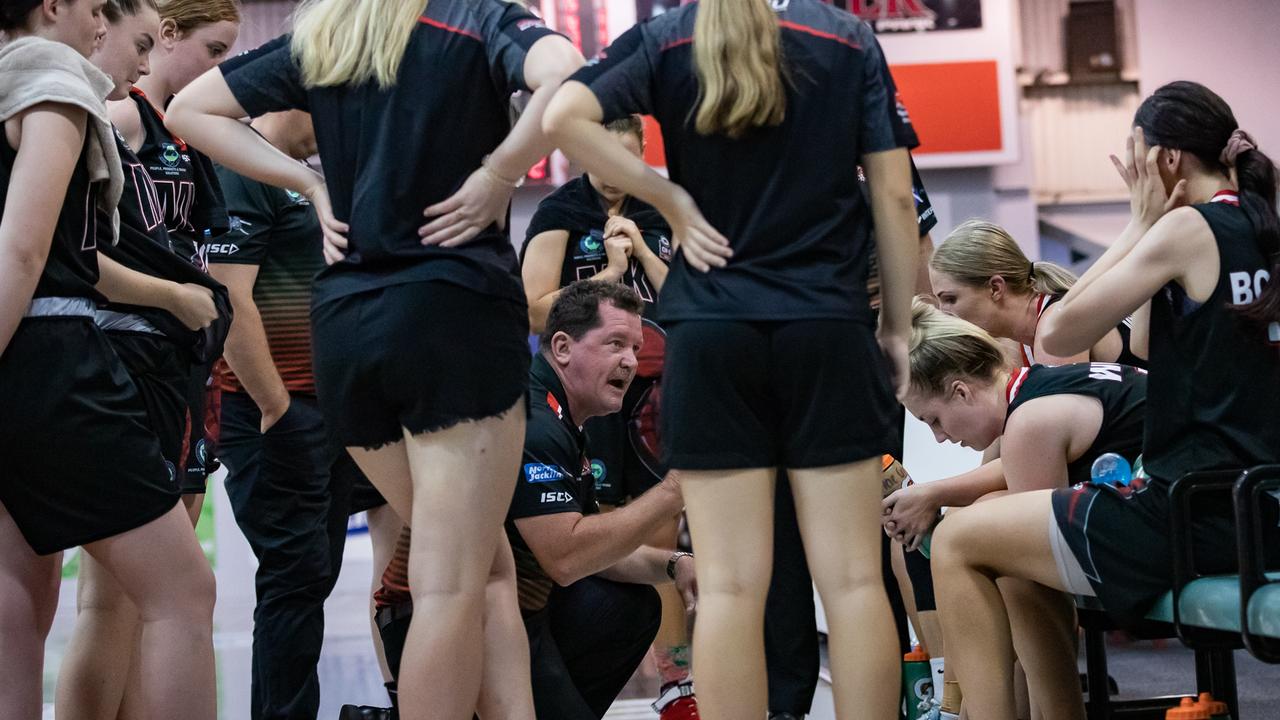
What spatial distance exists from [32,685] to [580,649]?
3.75 ft

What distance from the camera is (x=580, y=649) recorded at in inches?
114

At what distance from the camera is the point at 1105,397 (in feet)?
Answer: 8.38

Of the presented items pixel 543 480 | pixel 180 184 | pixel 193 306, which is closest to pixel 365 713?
pixel 543 480

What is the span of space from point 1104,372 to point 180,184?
73.2 inches

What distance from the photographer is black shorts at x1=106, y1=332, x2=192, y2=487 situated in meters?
2.43

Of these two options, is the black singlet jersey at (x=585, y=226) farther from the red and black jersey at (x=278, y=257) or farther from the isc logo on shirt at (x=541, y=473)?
the isc logo on shirt at (x=541, y=473)

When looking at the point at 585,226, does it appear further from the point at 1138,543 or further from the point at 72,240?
the point at 1138,543

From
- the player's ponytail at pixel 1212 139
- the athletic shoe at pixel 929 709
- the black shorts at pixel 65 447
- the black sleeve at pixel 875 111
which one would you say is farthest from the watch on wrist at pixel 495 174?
the athletic shoe at pixel 929 709

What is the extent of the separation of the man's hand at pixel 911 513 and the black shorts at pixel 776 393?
0.74 metres

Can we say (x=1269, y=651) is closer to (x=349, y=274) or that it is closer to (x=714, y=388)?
(x=714, y=388)

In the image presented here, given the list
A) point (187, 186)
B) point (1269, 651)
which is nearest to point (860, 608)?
point (1269, 651)

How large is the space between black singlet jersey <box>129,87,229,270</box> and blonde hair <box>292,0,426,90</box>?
2.40 ft

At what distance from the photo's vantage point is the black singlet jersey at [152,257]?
248 cm

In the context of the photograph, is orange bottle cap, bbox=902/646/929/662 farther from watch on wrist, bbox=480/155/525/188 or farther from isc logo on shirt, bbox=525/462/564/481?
watch on wrist, bbox=480/155/525/188
